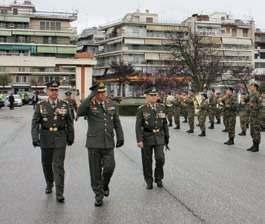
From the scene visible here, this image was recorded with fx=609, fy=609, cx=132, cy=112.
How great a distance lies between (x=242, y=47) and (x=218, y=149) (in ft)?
386

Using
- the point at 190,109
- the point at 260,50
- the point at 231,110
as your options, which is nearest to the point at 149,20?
the point at 260,50

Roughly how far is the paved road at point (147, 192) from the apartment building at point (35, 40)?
98.3 meters

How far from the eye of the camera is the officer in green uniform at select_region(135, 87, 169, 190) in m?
9.98

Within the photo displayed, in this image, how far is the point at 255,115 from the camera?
52.4ft

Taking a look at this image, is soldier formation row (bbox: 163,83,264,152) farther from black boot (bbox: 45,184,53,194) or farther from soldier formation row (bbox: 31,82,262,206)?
black boot (bbox: 45,184,53,194)

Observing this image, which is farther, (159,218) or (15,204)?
(15,204)

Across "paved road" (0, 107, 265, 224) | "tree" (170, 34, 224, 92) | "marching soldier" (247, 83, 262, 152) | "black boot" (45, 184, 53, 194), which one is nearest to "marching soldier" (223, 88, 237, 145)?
"marching soldier" (247, 83, 262, 152)

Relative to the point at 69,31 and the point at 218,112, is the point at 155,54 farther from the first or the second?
the point at 218,112

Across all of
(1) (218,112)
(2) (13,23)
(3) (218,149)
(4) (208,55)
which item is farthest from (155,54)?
(3) (218,149)

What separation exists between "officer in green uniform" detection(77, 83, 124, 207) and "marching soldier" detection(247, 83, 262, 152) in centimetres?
785

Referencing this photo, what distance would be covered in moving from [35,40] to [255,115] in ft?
337

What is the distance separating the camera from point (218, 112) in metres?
29.4

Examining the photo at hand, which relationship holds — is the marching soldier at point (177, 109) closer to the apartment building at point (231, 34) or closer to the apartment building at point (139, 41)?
the apartment building at point (139, 41)

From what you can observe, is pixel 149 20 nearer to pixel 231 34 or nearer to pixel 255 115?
pixel 231 34
